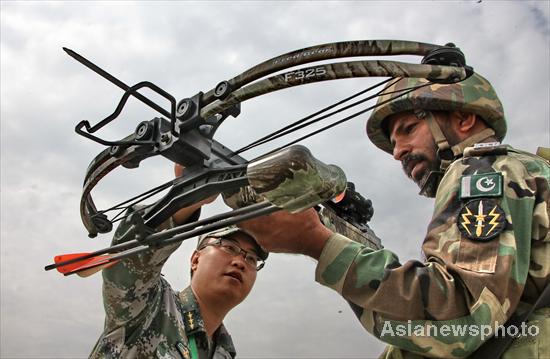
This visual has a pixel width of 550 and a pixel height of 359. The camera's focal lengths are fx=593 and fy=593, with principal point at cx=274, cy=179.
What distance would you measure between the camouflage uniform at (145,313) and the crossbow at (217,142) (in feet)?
1.47

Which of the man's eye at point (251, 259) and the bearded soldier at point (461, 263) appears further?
the man's eye at point (251, 259)

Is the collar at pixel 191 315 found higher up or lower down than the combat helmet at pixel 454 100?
lower down

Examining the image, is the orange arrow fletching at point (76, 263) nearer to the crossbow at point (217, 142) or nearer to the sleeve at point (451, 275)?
the crossbow at point (217, 142)

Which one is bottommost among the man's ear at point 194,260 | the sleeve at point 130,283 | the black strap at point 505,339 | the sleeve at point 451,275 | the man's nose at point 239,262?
the black strap at point 505,339

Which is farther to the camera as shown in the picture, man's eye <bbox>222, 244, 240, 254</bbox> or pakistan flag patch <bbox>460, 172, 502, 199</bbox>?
A: man's eye <bbox>222, 244, 240, 254</bbox>

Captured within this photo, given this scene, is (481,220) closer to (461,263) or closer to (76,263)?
(461,263)

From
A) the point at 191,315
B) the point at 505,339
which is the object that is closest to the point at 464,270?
the point at 505,339

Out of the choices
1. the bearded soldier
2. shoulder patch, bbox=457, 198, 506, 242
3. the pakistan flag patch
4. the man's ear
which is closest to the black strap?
the bearded soldier

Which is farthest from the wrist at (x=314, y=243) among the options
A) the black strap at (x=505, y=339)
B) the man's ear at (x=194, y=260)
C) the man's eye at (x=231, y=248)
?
the man's ear at (x=194, y=260)

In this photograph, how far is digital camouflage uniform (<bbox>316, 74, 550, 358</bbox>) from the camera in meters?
2.41

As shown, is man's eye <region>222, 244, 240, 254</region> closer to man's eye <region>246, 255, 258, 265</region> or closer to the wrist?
man's eye <region>246, 255, 258, 265</region>

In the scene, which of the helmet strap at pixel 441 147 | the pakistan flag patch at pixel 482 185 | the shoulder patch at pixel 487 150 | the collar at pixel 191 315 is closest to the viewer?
the pakistan flag patch at pixel 482 185

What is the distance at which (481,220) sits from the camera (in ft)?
8.32

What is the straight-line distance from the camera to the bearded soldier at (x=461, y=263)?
2408mm
